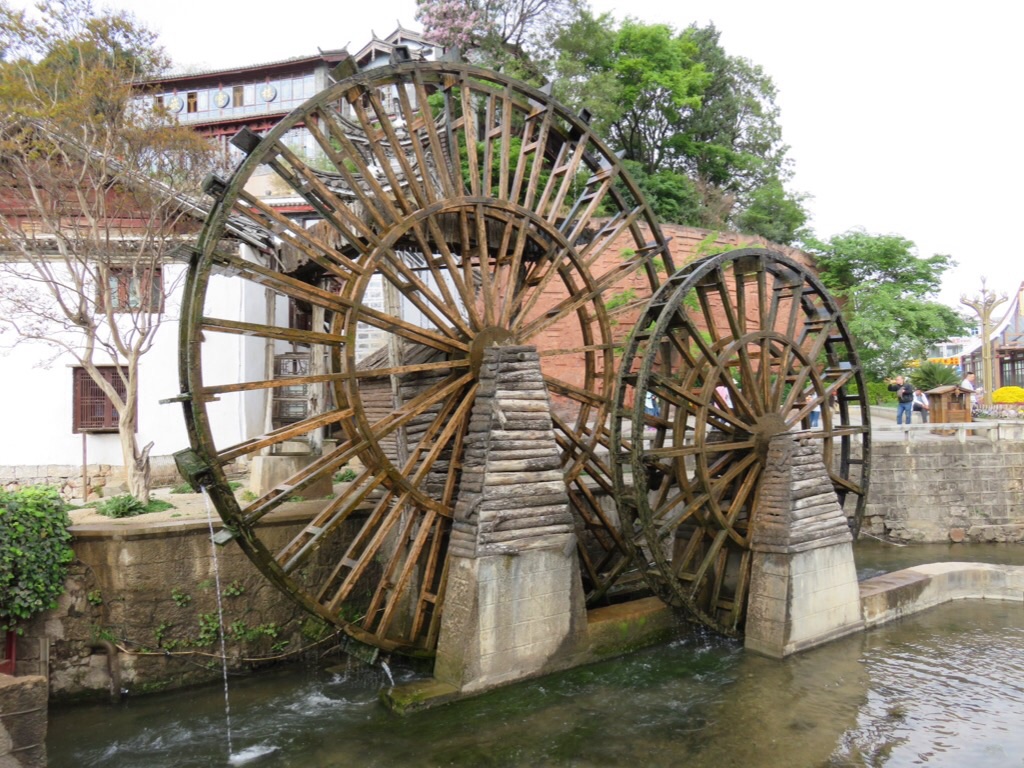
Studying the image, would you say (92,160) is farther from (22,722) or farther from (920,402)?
(920,402)

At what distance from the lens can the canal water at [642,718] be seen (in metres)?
5.68

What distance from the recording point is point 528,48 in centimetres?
2077

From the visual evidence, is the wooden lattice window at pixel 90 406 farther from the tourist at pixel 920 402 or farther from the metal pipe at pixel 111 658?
the tourist at pixel 920 402

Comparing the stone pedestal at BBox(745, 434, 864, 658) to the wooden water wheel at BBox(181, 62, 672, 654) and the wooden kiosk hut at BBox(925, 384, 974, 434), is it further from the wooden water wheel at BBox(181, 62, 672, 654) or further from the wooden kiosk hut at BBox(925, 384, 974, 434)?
the wooden kiosk hut at BBox(925, 384, 974, 434)

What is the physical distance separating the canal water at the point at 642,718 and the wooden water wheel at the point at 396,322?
3.11 feet

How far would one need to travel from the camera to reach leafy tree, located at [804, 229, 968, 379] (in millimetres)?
18422

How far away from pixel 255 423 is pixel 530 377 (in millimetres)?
8397

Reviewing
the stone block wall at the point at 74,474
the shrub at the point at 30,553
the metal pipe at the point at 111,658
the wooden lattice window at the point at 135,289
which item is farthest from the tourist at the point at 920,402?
the shrub at the point at 30,553

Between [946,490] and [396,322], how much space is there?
12529mm

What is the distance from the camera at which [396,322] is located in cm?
719

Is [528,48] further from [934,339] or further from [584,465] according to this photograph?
[584,465]

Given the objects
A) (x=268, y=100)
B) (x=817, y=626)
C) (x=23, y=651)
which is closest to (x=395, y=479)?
(x=23, y=651)

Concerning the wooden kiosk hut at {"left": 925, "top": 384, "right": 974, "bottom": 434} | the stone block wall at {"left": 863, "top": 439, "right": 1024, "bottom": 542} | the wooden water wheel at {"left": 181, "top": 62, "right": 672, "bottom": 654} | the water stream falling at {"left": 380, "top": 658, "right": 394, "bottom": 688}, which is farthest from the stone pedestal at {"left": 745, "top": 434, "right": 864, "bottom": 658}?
the wooden kiosk hut at {"left": 925, "top": 384, "right": 974, "bottom": 434}

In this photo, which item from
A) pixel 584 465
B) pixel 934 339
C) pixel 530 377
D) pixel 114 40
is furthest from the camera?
pixel 934 339
